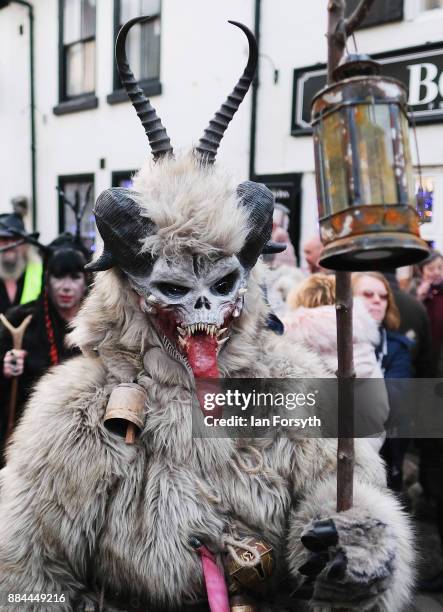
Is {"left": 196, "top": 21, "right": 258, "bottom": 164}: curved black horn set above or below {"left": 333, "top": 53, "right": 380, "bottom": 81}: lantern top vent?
above

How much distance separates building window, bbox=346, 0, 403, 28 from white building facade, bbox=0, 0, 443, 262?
1cm

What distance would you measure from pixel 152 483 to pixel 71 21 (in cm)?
931

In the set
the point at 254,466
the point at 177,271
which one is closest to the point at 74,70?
the point at 177,271

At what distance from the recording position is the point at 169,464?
164cm

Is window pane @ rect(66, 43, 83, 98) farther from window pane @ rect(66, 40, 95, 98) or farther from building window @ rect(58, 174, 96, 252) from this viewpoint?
building window @ rect(58, 174, 96, 252)

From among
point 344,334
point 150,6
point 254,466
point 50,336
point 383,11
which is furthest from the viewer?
point 150,6

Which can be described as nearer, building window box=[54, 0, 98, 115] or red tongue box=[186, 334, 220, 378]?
red tongue box=[186, 334, 220, 378]

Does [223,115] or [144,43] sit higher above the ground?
[144,43]

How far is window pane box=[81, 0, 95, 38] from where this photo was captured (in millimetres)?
8781

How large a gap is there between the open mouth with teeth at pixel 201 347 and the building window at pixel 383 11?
506 cm

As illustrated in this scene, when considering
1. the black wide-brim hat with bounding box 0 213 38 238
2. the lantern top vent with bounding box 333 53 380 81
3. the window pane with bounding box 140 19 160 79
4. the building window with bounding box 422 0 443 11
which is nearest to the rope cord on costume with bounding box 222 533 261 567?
the lantern top vent with bounding box 333 53 380 81

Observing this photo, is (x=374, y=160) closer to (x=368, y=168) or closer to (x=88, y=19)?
(x=368, y=168)

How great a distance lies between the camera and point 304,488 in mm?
1722

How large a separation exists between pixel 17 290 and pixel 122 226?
9.80 ft
